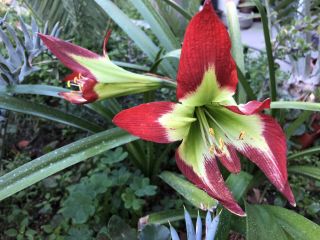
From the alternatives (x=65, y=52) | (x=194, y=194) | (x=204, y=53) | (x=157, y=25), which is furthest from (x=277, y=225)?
(x=157, y=25)

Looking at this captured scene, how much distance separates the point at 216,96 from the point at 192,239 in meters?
0.28

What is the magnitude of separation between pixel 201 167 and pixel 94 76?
283mm

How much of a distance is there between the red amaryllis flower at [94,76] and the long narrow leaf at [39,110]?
0.22m

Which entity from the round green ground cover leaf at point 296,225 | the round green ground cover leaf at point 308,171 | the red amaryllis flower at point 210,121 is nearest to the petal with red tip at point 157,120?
the red amaryllis flower at point 210,121

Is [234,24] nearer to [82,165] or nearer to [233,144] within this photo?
[233,144]

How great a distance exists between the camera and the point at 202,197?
948 millimetres

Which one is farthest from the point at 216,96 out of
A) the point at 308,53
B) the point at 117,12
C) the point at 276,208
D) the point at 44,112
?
the point at 308,53

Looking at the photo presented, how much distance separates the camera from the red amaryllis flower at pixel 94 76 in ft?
2.65

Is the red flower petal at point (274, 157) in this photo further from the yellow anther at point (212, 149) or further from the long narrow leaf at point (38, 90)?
the long narrow leaf at point (38, 90)

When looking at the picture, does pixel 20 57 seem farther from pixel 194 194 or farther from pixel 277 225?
pixel 277 225

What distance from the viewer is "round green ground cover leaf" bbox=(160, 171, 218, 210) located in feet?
2.99

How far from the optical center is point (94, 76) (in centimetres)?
82

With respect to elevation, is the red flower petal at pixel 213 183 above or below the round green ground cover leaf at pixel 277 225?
above

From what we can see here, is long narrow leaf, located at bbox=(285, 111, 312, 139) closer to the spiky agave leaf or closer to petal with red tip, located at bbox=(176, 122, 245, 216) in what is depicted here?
petal with red tip, located at bbox=(176, 122, 245, 216)
